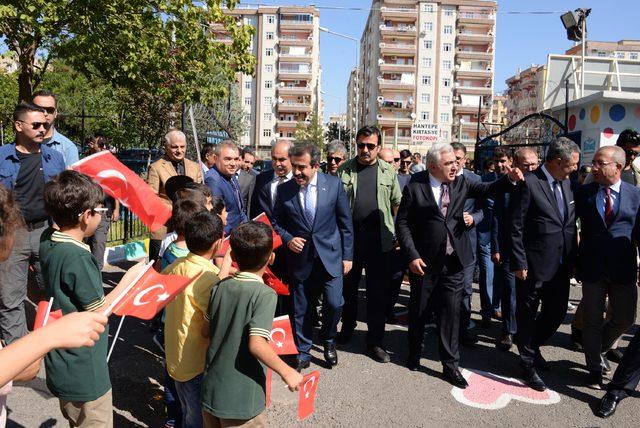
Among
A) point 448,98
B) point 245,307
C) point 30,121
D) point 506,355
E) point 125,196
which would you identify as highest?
point 448,98

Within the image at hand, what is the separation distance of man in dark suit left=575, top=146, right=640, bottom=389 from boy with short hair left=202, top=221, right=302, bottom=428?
10.5 feet

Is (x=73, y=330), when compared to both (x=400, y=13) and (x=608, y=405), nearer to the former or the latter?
(x=608, y=405)

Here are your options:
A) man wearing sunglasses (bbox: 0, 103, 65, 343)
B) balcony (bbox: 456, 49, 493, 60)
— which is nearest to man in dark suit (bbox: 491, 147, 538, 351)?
man wearing sunglasses (bbox: 0, 103, 65, 343)

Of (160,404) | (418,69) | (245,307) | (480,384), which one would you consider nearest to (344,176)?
(480,384)

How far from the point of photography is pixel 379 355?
5133 millimetres

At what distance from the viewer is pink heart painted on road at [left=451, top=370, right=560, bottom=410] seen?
4.28 meters

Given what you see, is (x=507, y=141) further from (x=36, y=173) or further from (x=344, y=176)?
(x=36, y=173)

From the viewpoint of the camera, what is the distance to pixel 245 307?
101 inches

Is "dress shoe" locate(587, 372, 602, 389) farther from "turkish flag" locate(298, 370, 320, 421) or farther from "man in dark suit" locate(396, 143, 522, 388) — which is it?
"turkish flag" locate(298, 370, 320, 421)

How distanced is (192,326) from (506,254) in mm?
3234

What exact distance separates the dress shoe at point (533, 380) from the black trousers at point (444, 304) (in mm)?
601

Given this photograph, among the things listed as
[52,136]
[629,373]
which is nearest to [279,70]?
[52,136]

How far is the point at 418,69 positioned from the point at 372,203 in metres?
81.1

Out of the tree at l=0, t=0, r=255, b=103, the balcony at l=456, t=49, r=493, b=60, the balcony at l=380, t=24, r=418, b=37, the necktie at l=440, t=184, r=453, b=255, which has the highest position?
the balcony at l=380, t=24, r=418, b=37
